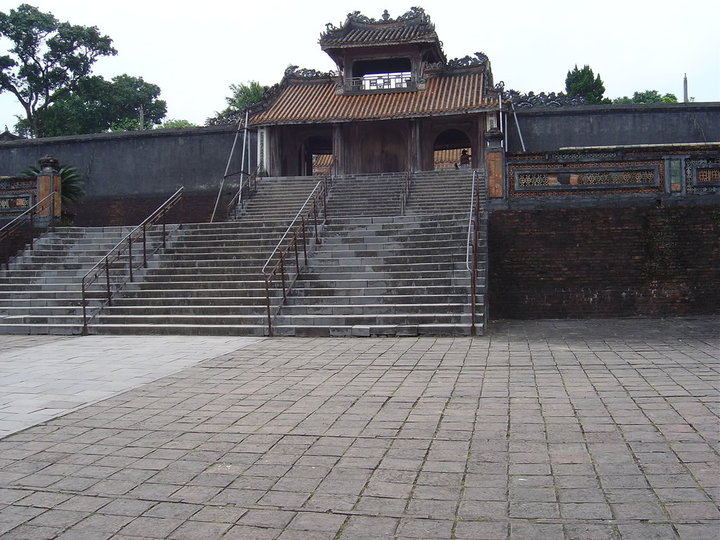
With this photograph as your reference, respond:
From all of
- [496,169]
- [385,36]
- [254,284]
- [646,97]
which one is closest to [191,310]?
[254,284]

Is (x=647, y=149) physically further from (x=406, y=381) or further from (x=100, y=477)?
(x=100, y=477)

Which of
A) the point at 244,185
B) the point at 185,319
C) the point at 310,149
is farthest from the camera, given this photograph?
the point at 310,149

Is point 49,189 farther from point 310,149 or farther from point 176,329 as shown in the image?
point 310,149

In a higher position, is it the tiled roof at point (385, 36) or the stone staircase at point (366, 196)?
the tiled roof at point (385, 36)

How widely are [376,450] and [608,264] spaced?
32.3 feet

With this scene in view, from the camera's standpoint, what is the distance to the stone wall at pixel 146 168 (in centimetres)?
2258

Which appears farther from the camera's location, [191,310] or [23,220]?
[23,220]

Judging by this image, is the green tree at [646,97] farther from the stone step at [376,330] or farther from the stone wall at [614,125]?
the stone step at [376,330]

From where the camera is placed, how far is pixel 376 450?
4348mm

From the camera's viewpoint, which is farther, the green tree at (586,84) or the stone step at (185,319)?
the green tree at (586,84)

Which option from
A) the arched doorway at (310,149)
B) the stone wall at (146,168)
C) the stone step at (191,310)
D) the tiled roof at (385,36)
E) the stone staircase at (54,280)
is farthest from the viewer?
the arched doorway at (310,149)

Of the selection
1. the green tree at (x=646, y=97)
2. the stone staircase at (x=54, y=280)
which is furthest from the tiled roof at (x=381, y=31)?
the green tree at (x=646, y=97)

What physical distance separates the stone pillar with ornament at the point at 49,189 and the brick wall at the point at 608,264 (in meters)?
11.0

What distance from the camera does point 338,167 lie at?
23.2 meters
